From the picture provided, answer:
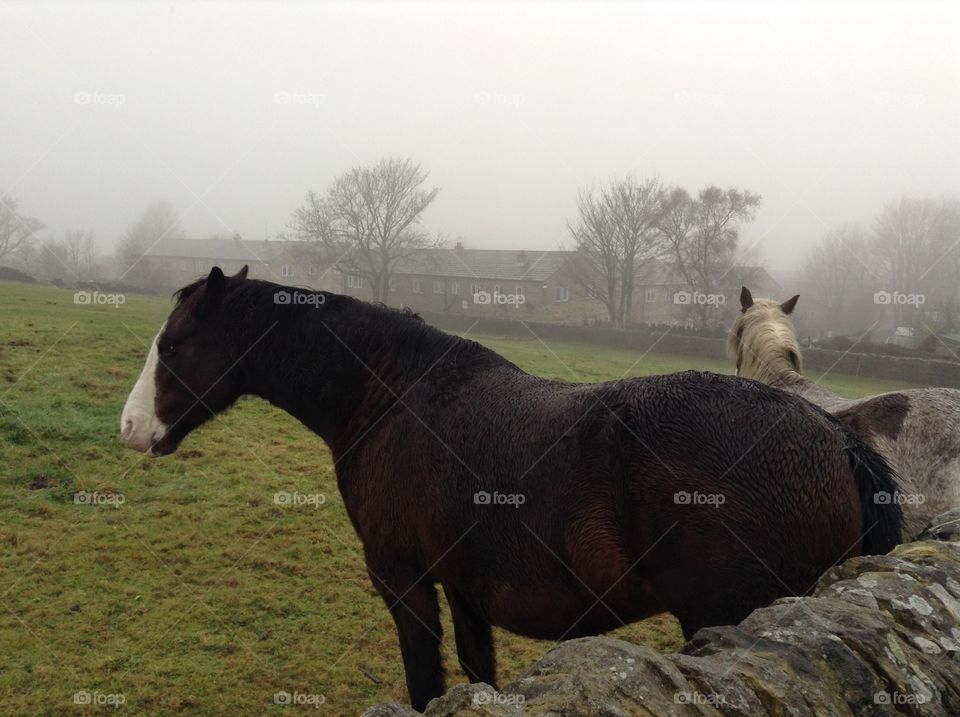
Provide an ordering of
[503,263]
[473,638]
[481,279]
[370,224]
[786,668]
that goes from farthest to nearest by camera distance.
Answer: [503,263] → [481,279] → [370,224] → [473,638] → [786,668]

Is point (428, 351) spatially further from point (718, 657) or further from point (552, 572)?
point (718, 657)

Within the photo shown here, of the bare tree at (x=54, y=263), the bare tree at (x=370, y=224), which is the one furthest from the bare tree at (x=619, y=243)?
the bare tree at (x=54, y=263)

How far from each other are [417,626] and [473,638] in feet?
1.17

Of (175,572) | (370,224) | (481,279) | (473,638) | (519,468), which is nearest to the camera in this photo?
(519,468)

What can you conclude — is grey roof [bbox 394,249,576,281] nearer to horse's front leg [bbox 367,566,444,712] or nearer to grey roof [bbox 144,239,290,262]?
grey roof [bbox 144,239,290,262]

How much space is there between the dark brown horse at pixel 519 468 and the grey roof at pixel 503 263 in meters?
24.1

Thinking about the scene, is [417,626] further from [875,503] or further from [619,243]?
[619,243]

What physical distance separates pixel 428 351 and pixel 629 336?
29052 millimetres

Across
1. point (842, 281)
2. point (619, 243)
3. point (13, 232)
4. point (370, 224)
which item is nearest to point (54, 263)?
point (13, 232)

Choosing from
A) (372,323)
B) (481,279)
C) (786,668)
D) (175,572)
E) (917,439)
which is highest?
(481,279)

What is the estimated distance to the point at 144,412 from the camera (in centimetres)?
462

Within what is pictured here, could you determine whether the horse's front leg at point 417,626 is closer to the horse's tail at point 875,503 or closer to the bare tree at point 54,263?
the horse's tail at point 875,503

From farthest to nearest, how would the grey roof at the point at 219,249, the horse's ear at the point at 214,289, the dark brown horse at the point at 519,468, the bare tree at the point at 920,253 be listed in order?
the bare tree at the point at 920,253 → the grey roof at the point at 219,249 → the horse's ear at the point at 214,289 → the dark brown horse at the point at 519,468

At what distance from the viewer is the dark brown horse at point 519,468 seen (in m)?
2.97
